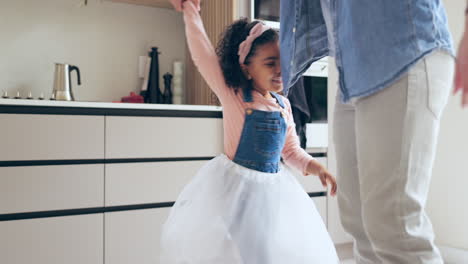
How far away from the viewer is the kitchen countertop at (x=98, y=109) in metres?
1.74

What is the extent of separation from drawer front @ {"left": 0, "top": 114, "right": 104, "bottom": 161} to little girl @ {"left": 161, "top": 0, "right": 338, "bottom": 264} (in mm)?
875

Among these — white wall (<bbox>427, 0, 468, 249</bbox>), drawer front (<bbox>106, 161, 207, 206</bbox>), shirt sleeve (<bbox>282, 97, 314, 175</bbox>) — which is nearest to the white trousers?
shirt sleeve (<bbox>282, 97, 314, 175</bbox>)

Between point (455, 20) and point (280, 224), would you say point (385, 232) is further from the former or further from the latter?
point (455, 20)

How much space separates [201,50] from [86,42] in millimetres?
1709

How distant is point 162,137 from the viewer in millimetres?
2018

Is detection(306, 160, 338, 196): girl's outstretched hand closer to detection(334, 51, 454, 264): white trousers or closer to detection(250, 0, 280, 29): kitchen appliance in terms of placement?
detection(334, 51, 454, 264): white trousers

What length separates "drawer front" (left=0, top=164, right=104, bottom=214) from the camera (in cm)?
173

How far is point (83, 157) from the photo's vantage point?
1869 millimetres

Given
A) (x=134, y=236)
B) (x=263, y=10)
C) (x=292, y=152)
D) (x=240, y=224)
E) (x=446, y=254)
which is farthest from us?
(x=263, y=10)

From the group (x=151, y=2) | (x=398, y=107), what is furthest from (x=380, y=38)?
(x=151, y=2)

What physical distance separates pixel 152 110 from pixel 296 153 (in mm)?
985

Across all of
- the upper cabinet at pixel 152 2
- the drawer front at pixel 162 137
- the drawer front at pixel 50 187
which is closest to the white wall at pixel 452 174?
the drawer front at pixel 162 137

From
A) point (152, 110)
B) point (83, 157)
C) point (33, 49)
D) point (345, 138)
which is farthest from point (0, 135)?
point (345, 138)

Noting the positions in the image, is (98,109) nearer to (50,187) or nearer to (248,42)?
(50,187)
